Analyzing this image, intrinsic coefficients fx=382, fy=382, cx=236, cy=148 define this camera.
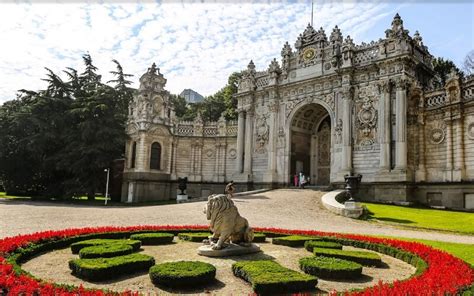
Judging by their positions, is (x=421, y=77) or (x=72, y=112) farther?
(x=72, y=112)

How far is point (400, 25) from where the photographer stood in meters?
29.9

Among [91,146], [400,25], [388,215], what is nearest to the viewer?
[388,215]

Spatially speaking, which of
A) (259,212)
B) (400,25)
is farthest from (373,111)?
(259,212)

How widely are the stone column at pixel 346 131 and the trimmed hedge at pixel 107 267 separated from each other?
25.2 meters

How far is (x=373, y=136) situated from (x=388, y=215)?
394 inches

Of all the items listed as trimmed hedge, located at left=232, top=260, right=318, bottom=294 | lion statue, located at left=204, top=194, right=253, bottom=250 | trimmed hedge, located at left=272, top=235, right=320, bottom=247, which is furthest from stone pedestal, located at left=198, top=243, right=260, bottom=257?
trimmed hedge, located at left=272, top=235, right=320, bottom=247

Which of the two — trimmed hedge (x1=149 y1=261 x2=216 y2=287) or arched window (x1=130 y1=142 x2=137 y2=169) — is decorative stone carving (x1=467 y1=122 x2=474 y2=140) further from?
arched window (x1=130 y1=142 x2=137 y2=169)

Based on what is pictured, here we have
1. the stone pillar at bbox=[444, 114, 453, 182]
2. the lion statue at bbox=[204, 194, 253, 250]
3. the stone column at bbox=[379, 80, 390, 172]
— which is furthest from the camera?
the stone column at bbox=[379, 80, 390, 172]

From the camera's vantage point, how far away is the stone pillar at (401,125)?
92.6 feet

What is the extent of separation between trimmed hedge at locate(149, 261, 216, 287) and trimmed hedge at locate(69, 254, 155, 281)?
32.4 inches

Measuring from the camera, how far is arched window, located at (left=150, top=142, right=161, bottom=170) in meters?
40.1

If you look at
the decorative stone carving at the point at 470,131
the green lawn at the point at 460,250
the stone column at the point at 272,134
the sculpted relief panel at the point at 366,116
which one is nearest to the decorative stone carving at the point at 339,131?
the sculpted relief panel at the point at 366,116

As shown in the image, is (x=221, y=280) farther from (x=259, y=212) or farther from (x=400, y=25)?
(x=400, y=25)

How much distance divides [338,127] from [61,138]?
25.7 metres
